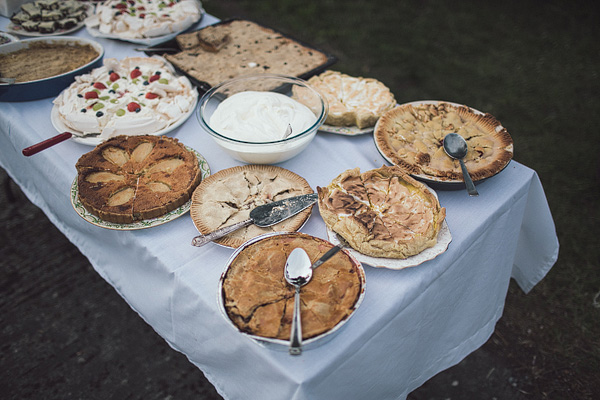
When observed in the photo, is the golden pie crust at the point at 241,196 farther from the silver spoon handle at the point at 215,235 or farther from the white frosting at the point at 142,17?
the white frosting at the point at 142,17

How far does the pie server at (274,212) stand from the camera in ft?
4.87

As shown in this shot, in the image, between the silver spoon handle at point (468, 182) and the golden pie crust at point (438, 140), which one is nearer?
the silver spoon handle at point (468, 182)

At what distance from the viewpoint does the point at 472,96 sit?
4535mm

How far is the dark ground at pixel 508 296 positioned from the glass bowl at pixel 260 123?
4.85 feet

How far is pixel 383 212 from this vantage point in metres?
1.53

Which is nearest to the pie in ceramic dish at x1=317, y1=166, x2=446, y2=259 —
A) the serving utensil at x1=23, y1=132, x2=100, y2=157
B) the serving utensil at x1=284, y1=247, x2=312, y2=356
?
the serving utensil at x1=284, y1=247, x2=312, y2=356

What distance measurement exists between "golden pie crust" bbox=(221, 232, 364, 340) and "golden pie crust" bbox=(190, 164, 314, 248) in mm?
111

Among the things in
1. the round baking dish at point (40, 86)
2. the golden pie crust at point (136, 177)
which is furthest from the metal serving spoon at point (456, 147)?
the round baking dish at point (40, 86)

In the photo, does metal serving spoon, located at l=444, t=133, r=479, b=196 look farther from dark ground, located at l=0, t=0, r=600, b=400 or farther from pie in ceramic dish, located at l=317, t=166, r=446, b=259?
dark ground, located at l=0, t=0, r=600, b=400

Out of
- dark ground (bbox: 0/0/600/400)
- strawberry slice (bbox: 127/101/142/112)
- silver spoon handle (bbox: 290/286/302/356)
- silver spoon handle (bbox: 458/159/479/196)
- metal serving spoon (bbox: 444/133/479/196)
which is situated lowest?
dark ground (bbox: 0/0/600/400)

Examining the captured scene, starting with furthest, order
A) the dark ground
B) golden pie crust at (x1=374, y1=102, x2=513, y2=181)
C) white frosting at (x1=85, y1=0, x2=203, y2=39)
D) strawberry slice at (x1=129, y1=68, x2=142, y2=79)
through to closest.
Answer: white frosting at (x1=85, y1=0, x2=203, y2=39)
the dark ground
strawberry slice at (x1=129, y1=68, x2=142, y2=79)
golden pie crust at (x1=374, y1=102, x2=513, y2=181)

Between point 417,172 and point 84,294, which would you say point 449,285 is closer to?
point 417,172

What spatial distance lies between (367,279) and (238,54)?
71.0 inches

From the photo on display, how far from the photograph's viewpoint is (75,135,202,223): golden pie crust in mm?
1584
